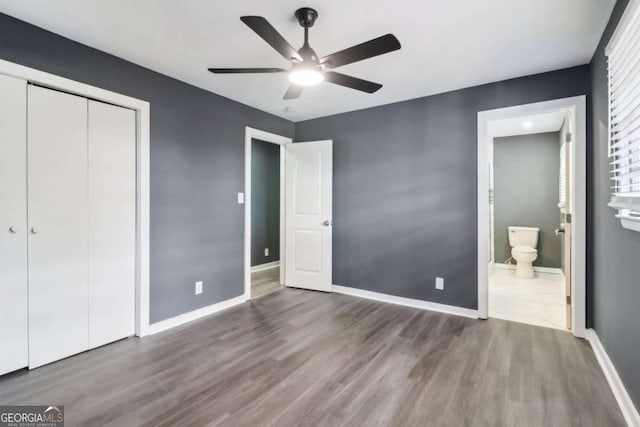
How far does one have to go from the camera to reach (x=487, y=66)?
8.79 ft

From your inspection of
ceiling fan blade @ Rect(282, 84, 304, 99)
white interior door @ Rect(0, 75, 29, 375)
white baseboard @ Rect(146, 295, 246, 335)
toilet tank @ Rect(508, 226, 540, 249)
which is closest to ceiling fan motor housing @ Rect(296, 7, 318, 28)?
ceiling fan blade @ Rect(282, 84, 304, 99)

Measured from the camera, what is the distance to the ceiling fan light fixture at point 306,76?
193 cm

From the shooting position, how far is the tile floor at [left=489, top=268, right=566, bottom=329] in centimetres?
312

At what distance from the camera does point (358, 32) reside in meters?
2.16

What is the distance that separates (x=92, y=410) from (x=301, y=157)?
3.36 m

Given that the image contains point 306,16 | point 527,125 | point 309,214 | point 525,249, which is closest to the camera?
point 306,16

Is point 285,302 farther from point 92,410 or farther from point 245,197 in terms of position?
point 92,410

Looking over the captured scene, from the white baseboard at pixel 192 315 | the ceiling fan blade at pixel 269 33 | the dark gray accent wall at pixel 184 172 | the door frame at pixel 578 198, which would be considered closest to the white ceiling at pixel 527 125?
the door frame at pixel 578 198

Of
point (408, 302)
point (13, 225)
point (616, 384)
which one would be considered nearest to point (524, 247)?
point (408, 302)

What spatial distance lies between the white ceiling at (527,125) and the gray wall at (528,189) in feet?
0.89

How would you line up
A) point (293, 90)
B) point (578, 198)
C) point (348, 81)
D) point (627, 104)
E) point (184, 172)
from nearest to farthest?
point (627, 104)
point (348, 81)
point (293, 90)
point (578, 198)
point (184, 172)

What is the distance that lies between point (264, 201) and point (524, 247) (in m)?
4.58

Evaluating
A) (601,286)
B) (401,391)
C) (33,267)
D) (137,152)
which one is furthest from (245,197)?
(601,286)

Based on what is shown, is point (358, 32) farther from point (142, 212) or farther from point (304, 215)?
point (304, 215)
